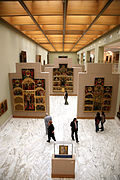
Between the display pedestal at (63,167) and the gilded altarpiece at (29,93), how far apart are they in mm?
5791

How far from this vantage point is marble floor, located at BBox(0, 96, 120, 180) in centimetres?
560

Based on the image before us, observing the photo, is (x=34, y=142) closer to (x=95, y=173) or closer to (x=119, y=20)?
(x=95, y=173)

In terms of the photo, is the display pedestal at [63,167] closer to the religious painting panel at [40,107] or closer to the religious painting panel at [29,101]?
the religious painting panel at [40,107]

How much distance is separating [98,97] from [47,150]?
5.78m

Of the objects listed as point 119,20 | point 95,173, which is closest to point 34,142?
point 95,173

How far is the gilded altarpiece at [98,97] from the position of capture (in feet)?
34.0

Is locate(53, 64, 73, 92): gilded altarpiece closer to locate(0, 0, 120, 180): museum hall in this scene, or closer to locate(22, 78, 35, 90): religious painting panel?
locate(0, 0, 120, 180): museum hall

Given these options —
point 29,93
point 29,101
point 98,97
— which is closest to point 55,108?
point 29,101

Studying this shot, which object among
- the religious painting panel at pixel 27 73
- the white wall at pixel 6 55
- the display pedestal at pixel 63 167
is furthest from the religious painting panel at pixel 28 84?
the display pedestal at pixel 63 167

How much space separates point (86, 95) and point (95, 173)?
5.84 meters

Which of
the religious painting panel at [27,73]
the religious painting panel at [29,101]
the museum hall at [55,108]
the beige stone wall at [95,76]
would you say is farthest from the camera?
the religious painting panel at [29,101]

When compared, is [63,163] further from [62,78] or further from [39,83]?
[62,78]

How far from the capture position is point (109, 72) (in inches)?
397

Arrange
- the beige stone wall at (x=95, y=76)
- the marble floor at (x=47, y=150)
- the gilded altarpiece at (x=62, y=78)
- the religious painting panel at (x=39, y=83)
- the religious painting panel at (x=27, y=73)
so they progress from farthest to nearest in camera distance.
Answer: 1. the gilded altarpiece at (x=62, y=78)
2. the religious painting panel at (x=39, y=83)
3. the religious painting panel at (x=27, y=73)
4. the beige stone wall at (x=95, y=76)
5. the marble floor at (x=47, y=150)
